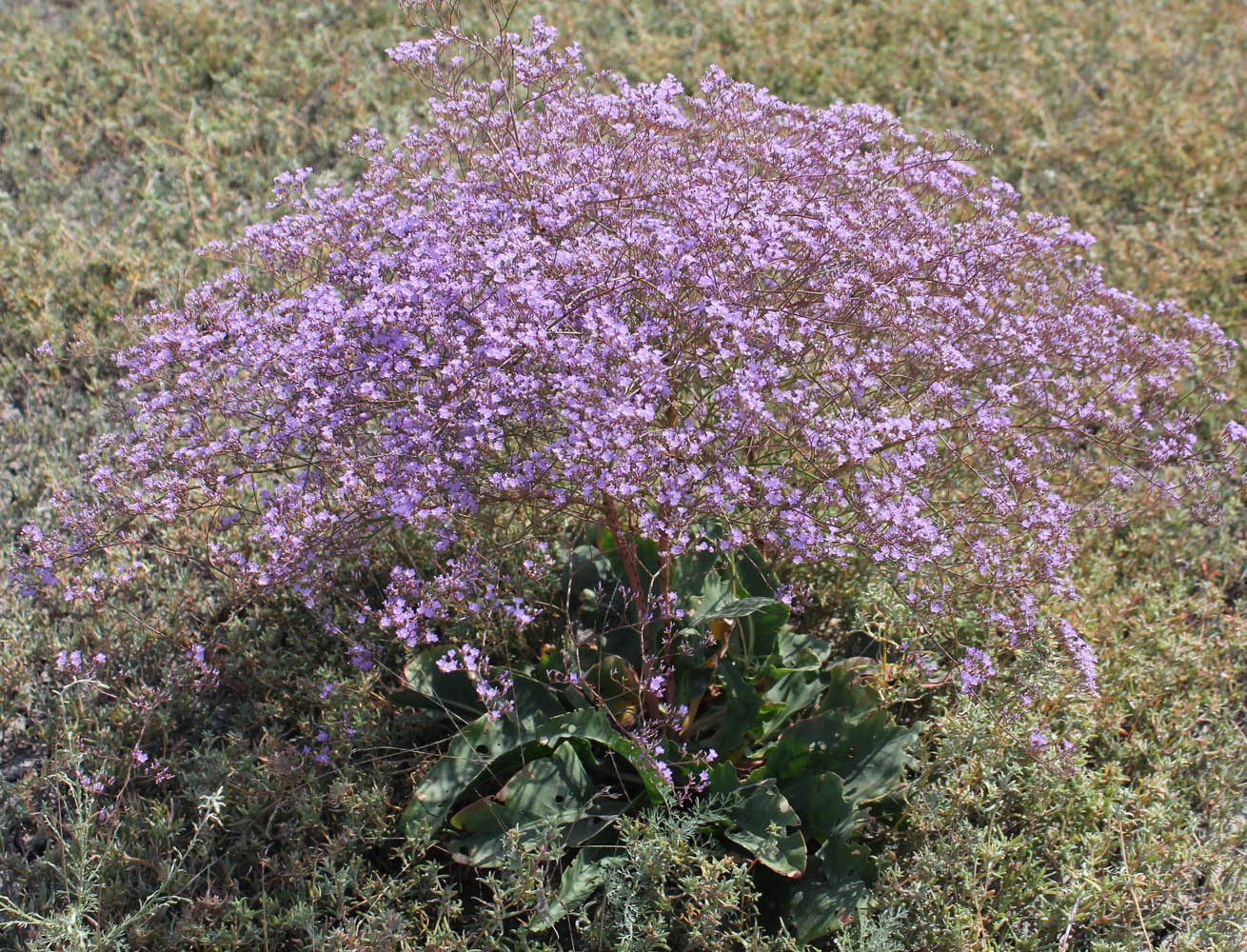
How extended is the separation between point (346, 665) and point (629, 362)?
5.48ft

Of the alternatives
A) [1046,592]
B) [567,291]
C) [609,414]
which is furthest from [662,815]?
[1046,592]

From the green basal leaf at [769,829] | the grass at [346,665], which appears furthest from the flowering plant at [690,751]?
the grass at [346,665]

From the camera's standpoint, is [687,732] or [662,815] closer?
[662,815]

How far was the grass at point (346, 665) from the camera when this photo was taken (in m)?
3.22

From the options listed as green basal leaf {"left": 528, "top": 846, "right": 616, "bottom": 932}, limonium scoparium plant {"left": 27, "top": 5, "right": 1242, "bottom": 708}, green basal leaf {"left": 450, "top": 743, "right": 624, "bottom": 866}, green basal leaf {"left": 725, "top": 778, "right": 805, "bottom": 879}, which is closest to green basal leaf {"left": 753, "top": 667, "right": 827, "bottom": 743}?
green basal leaf {"left": 725, "top": 778, "right": 805, "bottom": 879}

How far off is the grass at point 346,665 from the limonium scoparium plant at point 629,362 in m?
0.48

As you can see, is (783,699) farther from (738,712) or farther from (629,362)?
(629,362)

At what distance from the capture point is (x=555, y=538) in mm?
3797

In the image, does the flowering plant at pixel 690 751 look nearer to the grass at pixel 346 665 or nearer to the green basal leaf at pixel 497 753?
the green basal leaf at pixel 497 753

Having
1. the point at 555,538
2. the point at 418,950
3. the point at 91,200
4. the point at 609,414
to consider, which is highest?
the point at 609,414

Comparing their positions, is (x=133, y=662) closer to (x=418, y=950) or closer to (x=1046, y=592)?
(x=418, y=950)

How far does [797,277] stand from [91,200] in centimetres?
434

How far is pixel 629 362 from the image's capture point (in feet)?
9.59

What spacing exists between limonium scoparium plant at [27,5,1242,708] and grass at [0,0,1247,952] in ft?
1.59
